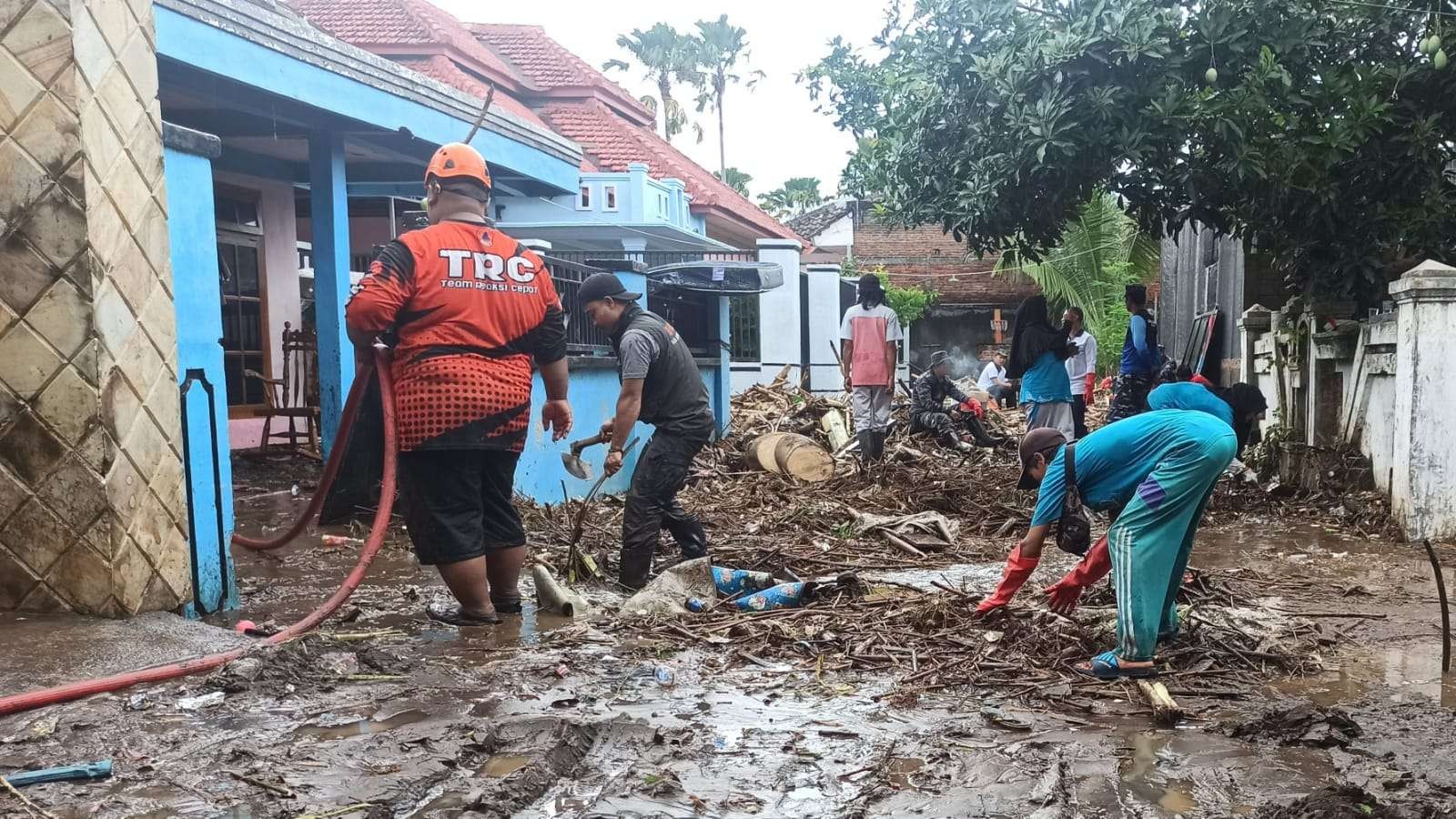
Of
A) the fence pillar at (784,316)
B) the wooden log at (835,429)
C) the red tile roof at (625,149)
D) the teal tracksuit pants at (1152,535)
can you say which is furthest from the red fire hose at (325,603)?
the red tile roof at (625,149)

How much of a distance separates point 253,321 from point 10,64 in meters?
7.70

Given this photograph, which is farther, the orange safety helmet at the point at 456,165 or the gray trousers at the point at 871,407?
the gray trousers at the point at 871,407

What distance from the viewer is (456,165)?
5.14 metres

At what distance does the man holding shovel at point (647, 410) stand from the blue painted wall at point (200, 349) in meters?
1.96

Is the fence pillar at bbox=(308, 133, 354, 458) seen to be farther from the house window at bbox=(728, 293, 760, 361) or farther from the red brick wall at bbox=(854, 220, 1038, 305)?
the red brick wall at bbox=(854, 220, 1038, 305)

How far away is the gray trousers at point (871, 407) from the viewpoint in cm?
1200

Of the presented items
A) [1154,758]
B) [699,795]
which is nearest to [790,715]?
[699,795]

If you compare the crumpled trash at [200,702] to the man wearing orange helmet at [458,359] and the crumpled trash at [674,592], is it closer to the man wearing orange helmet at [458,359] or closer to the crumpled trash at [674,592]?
the man wearing orange helmet at [458,359]

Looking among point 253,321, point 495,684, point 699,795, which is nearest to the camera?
point 699,795

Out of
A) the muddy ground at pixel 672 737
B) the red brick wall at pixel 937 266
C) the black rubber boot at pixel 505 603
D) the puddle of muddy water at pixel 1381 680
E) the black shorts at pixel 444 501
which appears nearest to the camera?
the muddy ground at pixel 672 737

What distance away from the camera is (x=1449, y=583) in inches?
256

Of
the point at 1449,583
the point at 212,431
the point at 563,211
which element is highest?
the point at 563,211

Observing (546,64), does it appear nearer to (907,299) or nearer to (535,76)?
(535,76)

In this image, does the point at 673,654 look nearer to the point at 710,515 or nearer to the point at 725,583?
the point at 725,583
